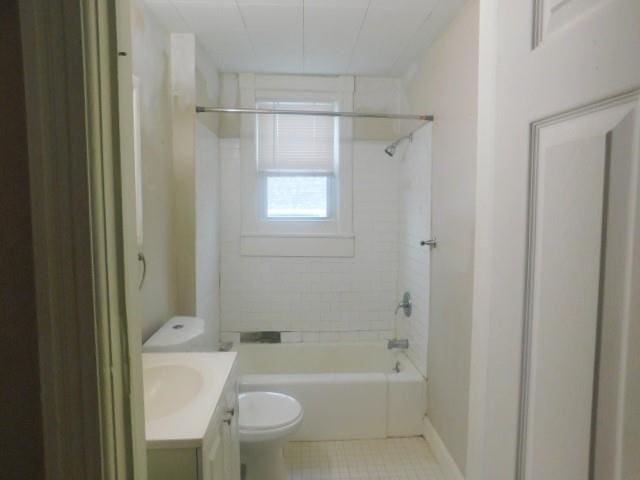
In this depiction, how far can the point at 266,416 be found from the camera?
2143 mm

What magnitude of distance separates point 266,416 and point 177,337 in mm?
671

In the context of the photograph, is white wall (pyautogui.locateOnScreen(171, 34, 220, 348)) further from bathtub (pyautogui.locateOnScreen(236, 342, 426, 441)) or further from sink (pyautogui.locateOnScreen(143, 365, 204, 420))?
sink (pyautogui.locateOnScreen(143, 365, 204, 420))

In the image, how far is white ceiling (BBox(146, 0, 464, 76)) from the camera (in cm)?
207

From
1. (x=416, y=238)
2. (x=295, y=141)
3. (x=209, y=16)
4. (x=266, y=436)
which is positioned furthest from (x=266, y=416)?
(x=209, y=16)

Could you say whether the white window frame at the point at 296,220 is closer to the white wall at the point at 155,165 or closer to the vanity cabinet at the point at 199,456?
the white wall at the point at 155,165

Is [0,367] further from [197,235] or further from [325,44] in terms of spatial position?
[325,44]

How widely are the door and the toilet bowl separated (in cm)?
133

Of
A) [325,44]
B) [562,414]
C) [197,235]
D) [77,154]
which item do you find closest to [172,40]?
[325,44]

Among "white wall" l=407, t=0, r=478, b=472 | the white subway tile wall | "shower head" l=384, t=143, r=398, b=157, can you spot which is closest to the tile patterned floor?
"white wall" l=407, t=0, r=478, b=472

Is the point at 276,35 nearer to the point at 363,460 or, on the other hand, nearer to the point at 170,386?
the point at 170,386

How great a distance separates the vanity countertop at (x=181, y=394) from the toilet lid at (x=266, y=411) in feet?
1.95

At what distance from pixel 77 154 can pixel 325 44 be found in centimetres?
239

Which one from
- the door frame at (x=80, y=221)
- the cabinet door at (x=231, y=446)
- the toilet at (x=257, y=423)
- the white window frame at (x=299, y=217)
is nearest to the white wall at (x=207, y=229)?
the white window frame at (x=299, y=217)

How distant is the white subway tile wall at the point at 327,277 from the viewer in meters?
3.27
